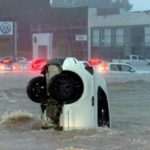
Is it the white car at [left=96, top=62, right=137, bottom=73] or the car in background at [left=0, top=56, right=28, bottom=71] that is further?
the car in background at [left=0, top=56, right=28, bottom=71]

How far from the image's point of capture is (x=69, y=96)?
947 cm

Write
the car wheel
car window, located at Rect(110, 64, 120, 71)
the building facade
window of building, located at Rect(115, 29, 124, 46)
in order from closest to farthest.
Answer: the car wheel < car window, located at Rect(110, 64, 120, 71) < the building facade < window of building, located at Rect(115, 29, 124, 46)

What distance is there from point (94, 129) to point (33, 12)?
132m

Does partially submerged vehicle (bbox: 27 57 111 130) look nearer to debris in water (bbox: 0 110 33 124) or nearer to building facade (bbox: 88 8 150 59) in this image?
debris in water (bbox: 0 110 33 124)

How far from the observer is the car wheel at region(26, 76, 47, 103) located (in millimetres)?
10109

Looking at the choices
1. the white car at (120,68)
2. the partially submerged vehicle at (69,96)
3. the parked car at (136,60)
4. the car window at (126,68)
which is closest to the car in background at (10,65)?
the white car at (120,68)

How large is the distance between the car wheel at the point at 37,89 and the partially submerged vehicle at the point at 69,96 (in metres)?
0.02

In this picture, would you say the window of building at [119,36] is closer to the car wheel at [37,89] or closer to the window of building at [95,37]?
the window of building at [95,37]

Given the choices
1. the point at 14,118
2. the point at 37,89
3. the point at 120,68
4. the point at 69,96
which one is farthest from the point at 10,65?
the point at 69,96

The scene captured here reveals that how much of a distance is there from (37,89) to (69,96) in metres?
0.91

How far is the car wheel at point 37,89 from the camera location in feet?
33.2

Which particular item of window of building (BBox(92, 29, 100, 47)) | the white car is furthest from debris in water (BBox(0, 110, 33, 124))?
window of building (BBox(92, 29, 100, 47))

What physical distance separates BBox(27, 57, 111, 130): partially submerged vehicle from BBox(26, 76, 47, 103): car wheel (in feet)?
0.06

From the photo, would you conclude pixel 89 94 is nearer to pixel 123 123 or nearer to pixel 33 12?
pixel 123 123
